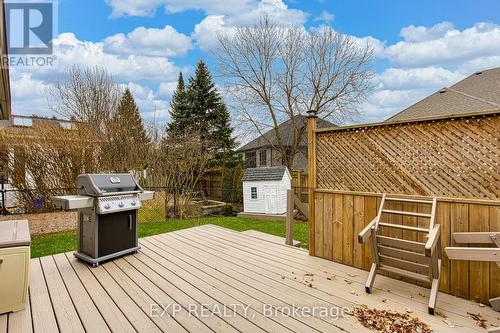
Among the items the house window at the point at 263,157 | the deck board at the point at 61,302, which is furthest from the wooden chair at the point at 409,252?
the house window at the point at 263,157

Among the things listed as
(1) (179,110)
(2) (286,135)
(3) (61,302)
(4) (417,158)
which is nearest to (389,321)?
(4) (417,158)

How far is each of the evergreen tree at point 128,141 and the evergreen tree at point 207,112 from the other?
24.5ft

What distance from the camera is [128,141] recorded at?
855 cm

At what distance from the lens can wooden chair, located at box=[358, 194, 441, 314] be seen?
251cm

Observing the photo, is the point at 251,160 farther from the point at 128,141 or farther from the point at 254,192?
the point at 128,141

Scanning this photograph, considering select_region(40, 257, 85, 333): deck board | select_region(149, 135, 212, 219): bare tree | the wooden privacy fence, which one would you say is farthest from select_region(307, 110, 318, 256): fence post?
select_region(149, 135, 212, 219): bare tree

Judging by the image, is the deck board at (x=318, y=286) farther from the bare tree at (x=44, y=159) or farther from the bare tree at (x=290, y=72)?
the bare tree at (x=290, y=72)

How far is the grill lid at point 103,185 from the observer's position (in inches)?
135

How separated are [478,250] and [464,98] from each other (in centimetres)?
794

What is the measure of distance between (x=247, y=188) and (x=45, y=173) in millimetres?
6831

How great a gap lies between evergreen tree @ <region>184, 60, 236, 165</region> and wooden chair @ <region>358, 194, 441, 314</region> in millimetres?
14460

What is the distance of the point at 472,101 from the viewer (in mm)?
7887

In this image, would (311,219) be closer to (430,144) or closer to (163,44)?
(430,144)

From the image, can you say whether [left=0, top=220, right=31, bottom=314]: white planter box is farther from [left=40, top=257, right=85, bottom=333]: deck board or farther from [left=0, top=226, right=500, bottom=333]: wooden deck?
[left=40, top=257, right=85, bottom=333]: deck board
